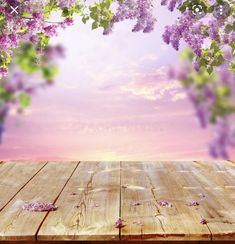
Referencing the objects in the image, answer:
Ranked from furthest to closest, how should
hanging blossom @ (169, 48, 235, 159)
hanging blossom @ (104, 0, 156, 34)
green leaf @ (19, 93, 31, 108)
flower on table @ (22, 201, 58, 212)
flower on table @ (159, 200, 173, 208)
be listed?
hanging blossom @ (104, 0, 156, 34)
green leaf @ (19, 93, 31, 108)
flower on table @ (159, 200, 173, 208)
flower on table @ (22, 201, 58, 212)
hanging blossom @ (169, 48, 235, 159)

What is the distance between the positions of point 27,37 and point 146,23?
104 centimetres

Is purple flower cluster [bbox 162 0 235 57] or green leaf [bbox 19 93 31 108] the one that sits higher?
purple flower cluster [bbox 162 0 235 57]

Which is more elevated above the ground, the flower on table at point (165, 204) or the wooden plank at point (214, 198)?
the flower on table at point (165, 204)

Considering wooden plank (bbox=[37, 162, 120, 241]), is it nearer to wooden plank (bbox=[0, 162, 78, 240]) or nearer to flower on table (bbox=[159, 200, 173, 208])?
wooden plank (bbox=[0, 162, 78, 240])

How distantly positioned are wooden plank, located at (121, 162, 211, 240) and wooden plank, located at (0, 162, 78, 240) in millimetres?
399

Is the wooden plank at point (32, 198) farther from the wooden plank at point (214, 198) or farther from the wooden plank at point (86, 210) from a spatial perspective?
the wooden plank at point (214, 198)

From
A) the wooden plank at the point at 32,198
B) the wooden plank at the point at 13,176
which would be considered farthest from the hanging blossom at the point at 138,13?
the wooden plank at the point at 13,176

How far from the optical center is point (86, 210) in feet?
9.52

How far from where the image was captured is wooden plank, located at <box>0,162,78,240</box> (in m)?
2.44

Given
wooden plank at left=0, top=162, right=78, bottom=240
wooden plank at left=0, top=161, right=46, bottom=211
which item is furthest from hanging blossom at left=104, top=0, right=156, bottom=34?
wooden plank at left=0, top=161, right=46, bottom=211

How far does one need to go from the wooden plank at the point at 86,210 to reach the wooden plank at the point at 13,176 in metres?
0.31

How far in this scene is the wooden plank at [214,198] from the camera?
8.14 feet

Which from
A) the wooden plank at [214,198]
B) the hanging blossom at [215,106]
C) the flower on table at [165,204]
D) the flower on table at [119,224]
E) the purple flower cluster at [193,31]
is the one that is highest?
the purple flower cluster at [193,31]

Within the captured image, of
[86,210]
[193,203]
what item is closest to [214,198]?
[193,203]
